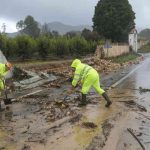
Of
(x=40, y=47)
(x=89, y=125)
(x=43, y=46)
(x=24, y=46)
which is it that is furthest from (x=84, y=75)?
(x=43, y=46)

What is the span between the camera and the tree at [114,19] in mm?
71438

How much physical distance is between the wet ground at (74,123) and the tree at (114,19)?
5596cm

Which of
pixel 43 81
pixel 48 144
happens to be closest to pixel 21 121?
pixel 48 144

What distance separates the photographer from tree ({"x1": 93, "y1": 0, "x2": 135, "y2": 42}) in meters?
71.4

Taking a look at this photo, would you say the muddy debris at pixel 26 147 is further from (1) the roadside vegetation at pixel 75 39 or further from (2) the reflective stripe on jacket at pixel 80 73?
(1) the roadside vegetation at pixel 75 39

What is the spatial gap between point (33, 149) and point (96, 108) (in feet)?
17.2

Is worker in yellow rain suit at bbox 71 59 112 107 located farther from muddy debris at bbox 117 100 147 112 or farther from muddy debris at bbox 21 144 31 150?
muddy debris at bbox 21 144 31 150

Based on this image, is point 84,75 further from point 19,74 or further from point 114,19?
point 114,19

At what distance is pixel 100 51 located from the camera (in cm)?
4684

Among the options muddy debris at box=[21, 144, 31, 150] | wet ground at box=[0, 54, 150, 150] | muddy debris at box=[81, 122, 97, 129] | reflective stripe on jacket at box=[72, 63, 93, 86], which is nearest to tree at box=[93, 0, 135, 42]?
wet ground at box=[0, 54, 150, 150]

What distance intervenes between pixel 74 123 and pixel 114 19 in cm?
6167

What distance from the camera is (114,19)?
71.3 meters

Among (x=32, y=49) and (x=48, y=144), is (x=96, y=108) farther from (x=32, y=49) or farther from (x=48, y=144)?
(x=32, y=49)

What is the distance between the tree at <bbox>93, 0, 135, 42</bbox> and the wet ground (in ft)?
184
